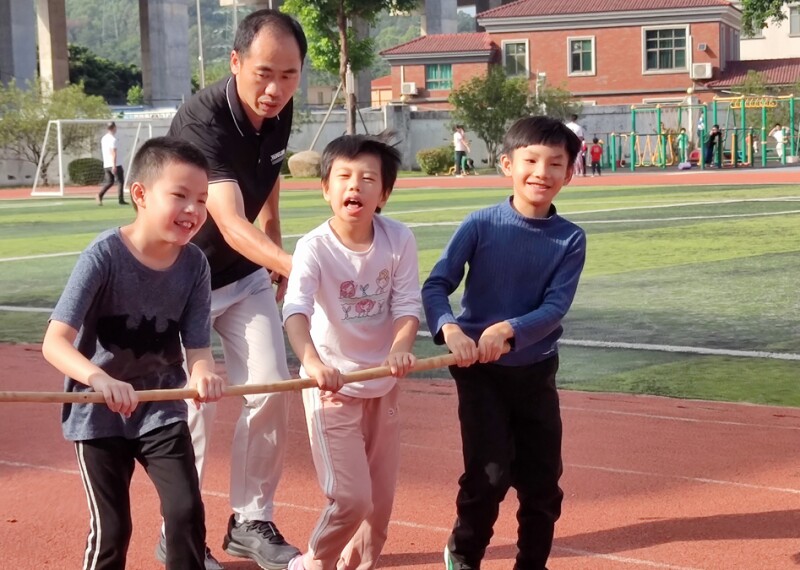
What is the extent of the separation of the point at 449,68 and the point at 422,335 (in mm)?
56175

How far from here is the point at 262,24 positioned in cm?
481

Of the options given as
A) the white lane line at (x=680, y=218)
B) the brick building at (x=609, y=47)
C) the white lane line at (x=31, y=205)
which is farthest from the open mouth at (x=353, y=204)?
the brick building at (x=609, y=47)

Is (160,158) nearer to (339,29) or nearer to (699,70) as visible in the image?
(339,29)

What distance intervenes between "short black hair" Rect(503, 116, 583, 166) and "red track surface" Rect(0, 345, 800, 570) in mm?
1538

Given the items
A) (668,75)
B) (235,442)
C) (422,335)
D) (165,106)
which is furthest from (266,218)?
(668,75)

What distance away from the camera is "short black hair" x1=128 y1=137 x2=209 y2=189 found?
389 cm

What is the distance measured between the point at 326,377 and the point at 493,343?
1.89 feet

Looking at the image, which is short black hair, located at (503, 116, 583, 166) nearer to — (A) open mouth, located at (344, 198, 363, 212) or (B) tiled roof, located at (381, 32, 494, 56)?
(A) open mouth, located at (344, 198, 363, 212)

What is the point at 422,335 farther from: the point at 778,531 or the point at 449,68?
the point at 449,68

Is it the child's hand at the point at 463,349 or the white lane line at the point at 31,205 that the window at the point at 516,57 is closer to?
the white lane line at the point at 31,205

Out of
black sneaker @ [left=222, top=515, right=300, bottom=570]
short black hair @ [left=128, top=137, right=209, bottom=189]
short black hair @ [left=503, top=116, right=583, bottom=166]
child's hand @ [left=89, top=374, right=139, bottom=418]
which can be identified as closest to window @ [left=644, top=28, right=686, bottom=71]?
short black hair @ [left=503, top=116, right=583, bottom=166]

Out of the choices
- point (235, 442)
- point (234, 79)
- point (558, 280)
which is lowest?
point (235, 442)

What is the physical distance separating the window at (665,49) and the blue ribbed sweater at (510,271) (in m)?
58.6

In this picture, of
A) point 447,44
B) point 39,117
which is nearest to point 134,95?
point 447,44
